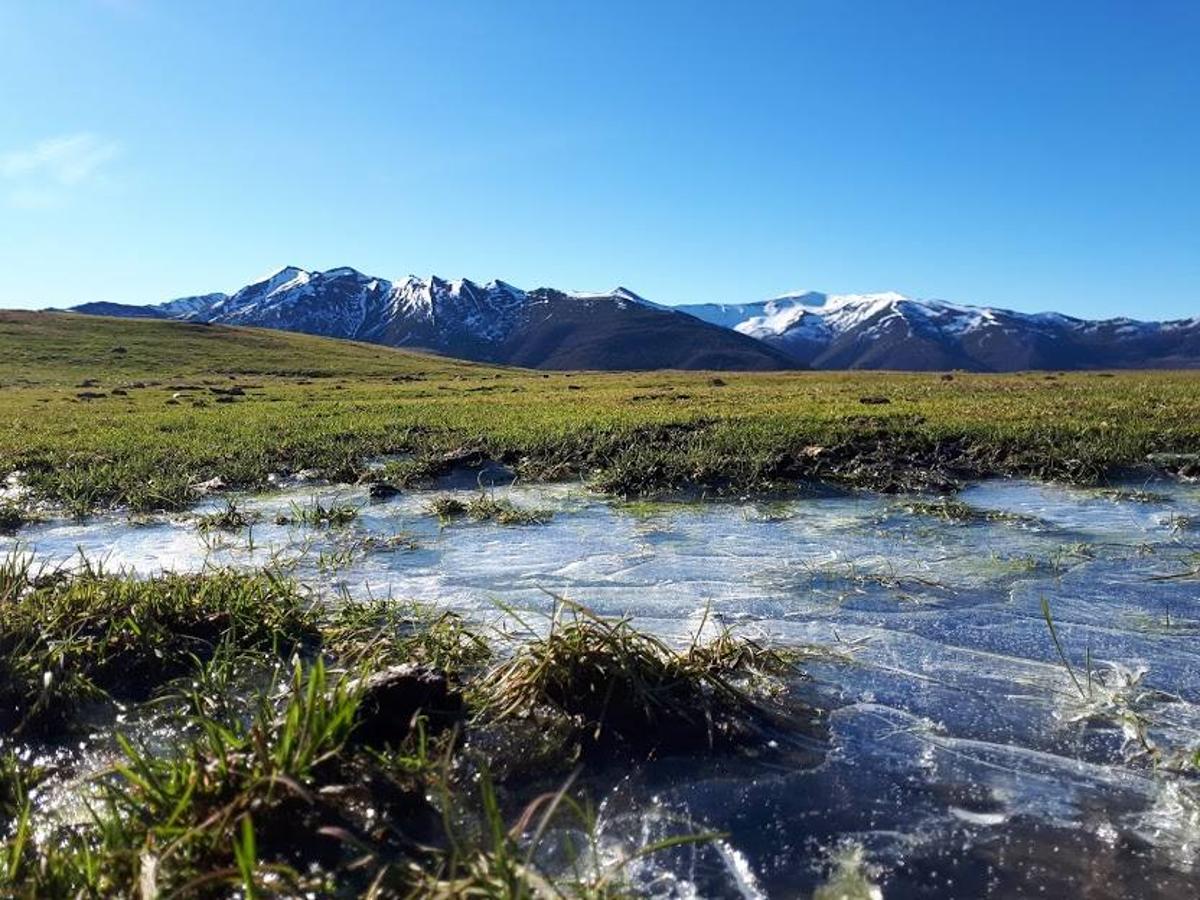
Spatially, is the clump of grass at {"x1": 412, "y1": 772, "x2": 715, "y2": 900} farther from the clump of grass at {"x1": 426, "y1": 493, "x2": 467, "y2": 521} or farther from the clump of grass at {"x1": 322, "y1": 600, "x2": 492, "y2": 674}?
the clump of grass at {"x1": 426, "y1": 493, "x2": 467, "y2": 521}

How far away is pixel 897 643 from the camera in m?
5.46

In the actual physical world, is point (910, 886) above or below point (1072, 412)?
below

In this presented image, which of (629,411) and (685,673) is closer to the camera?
(685,673)

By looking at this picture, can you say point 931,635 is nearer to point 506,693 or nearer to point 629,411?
point 506,693

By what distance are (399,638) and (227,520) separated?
18.3 feet

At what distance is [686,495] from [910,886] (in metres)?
8.46

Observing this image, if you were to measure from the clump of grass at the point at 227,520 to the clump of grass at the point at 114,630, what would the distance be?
130 inches

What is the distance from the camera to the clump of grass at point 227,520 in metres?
9.69

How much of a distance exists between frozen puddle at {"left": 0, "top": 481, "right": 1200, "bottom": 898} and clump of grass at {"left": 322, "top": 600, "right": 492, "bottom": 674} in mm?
639

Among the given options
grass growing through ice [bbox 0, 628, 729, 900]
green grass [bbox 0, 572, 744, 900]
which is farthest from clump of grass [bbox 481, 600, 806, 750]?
grass growing through ice [bbox 0, 628, 729, 900]

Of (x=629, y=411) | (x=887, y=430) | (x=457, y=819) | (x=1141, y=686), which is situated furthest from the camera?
(x=629, y=411)

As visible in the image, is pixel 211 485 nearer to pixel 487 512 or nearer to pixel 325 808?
pixel 487 512

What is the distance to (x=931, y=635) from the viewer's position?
5609mm

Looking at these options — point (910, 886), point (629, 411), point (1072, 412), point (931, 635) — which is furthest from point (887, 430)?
point (910, 886)
